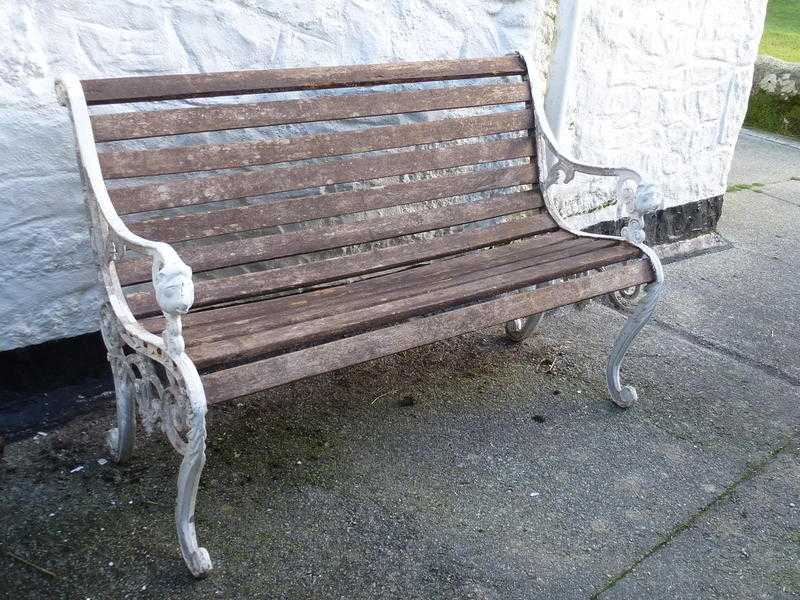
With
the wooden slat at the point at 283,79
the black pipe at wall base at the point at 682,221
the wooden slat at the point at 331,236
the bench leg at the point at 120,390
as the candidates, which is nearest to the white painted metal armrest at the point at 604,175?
the wooden slat at the point at 331,236

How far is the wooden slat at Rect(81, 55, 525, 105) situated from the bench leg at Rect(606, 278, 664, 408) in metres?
0.96

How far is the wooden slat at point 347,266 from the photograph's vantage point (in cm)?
232

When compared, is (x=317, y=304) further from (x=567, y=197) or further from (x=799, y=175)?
A: (x=799, y=175)

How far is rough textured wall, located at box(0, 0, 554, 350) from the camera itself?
2402 millimetres

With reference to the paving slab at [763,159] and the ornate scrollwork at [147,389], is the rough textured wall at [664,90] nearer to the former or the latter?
the paving slab at [763,159]

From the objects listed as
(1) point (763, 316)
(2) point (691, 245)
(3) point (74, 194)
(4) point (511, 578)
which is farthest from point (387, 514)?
(2) point (691, 245)

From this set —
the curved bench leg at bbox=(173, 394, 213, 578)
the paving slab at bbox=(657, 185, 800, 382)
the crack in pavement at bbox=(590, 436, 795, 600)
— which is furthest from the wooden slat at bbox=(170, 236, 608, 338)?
the paving slab at bbox=(657, 185, 800, 382)

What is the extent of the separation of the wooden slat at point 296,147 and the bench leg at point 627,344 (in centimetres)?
78

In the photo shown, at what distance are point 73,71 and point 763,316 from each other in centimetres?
303

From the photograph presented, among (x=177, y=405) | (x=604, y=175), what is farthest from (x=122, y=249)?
(x=604, y=175)

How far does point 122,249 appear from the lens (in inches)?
85.4

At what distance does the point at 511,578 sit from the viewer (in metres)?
2.12

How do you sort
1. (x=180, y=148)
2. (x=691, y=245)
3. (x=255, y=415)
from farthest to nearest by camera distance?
(x=691, y=245), (x=255, y=415), (x=180, y=148)

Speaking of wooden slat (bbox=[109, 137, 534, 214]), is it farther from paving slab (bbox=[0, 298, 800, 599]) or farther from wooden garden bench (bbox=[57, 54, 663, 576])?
paving slab (bbox=[0, 298, 800, 599])
